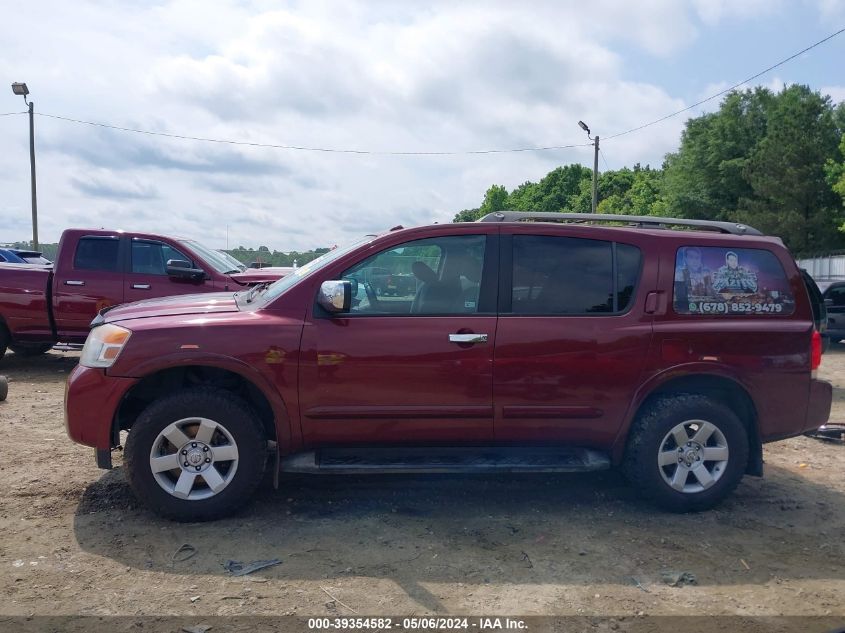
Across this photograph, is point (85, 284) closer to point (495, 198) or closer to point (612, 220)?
point (612, 220)

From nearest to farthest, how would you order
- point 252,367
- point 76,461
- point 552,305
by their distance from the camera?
point 252,367 → point 552,305 → point 76,461

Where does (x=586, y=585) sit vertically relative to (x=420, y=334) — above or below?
below

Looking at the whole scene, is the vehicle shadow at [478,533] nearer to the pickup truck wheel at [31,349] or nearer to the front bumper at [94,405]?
the front bumper at [94,405]

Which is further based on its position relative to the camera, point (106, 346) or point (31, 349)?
point (31, 349)

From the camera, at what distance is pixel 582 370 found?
461 cm

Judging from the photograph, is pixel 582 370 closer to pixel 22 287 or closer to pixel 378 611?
pixel 378 611

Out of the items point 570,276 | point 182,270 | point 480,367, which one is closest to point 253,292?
point 480,367

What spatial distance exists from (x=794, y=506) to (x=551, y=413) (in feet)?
6.39

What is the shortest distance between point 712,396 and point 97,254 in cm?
813

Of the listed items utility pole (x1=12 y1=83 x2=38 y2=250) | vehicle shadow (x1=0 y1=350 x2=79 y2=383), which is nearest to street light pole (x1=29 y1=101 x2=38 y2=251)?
utility pole (x1=12 y1=83 x2=38 y2=250)

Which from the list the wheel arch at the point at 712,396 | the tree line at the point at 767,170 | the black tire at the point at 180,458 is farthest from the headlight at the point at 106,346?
the tree line at the point at 767,170

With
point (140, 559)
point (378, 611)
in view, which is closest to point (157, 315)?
Answer: point (140, 559)

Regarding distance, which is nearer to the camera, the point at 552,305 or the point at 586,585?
the point at 586,585

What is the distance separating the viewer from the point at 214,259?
10320 mm
